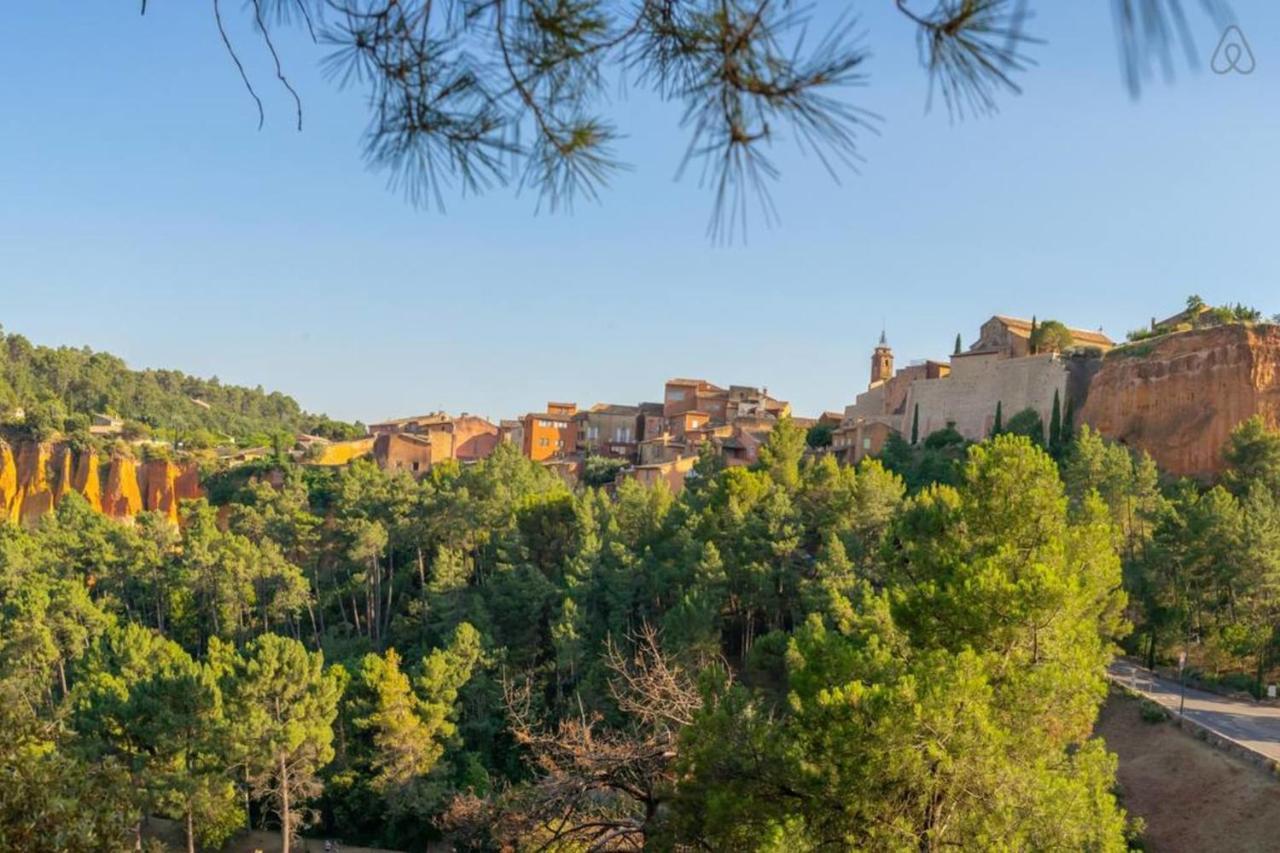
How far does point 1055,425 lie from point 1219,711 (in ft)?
58.5

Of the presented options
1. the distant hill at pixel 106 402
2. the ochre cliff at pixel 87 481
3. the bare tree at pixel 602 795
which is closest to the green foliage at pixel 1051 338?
the bare tree at pixel 602 795

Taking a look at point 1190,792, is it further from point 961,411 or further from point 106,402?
point 106,402

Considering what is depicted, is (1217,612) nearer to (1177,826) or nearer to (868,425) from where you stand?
(1177,826)

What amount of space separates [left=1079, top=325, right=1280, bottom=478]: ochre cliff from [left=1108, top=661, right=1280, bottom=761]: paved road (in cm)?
1246

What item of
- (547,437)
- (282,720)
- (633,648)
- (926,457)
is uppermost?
(547,437)

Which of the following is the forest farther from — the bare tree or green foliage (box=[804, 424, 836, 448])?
green foliage (box=[804, 424, 836, 448])

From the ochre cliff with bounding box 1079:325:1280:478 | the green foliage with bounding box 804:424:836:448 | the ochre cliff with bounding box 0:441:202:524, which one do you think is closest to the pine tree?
the ochre cliff with bounding box 1079:325:1280:478

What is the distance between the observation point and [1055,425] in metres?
35.9

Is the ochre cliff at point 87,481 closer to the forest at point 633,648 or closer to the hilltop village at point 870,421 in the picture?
the hilltop village at point 870,421

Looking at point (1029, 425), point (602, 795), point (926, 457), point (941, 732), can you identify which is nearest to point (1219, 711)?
point (941, 732)

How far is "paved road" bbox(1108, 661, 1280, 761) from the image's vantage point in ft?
57.2

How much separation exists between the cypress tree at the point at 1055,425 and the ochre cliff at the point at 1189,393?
97cm

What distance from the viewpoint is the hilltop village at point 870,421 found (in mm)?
32500

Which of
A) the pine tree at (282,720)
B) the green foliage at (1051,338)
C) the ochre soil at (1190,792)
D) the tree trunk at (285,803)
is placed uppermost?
the green foliage at (1051,338)
